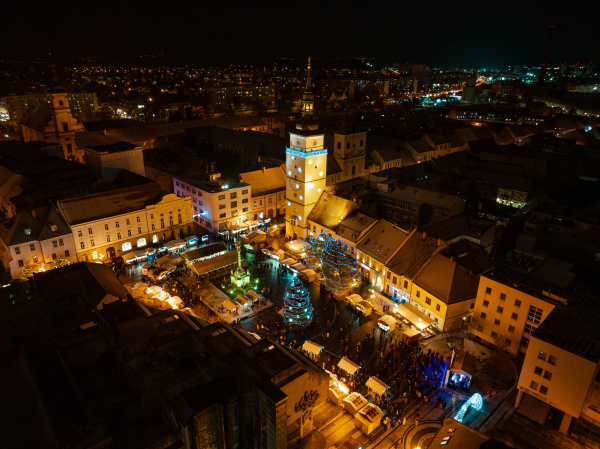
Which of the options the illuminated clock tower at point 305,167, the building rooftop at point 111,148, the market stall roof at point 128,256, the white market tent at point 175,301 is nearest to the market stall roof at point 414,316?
the illuminated clock tower at point 305,167

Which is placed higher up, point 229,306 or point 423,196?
point 423,196

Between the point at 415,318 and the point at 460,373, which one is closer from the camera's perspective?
the point at 460,373

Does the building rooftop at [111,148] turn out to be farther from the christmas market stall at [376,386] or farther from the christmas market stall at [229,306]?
the christmas market stall at [376,386]

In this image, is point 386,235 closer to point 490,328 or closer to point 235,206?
point 490,328

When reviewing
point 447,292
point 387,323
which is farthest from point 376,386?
point 447,292

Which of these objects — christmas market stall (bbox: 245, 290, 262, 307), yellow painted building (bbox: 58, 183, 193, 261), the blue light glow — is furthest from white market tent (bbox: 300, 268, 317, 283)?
yellow painted building (bbox: 58, 183, 193, 261)

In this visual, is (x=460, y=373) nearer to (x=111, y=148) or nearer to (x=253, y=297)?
(x=253, y=297)

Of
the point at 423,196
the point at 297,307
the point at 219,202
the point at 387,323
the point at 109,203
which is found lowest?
the point at 387,323
